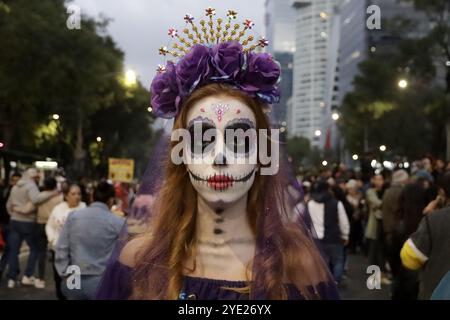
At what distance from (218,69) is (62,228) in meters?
3.85

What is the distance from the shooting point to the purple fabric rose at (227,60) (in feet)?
8.55

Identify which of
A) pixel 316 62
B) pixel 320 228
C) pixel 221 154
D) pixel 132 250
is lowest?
pixel 320 228

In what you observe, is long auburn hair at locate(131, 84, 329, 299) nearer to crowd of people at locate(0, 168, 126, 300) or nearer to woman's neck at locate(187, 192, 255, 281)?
woman's neck at locate(187, 192, 255, 281)

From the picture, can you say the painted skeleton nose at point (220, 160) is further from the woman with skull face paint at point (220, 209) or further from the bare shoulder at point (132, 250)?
the bare shoulder at point (132, 250)

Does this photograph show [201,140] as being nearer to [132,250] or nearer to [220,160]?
[220,160]

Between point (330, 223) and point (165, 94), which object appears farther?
point (330, 223)

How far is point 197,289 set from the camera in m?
2.52

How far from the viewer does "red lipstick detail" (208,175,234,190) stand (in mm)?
2502

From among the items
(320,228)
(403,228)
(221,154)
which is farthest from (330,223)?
(221,154)

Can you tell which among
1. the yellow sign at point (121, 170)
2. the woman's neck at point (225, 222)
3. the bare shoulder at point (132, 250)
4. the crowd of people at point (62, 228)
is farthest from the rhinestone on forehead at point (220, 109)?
the yellow sign at point (121, 170)

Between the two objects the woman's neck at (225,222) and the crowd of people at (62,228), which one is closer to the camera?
the woman's neck at (225,222)

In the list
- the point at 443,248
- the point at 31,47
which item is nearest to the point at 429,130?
the point at 31,47
